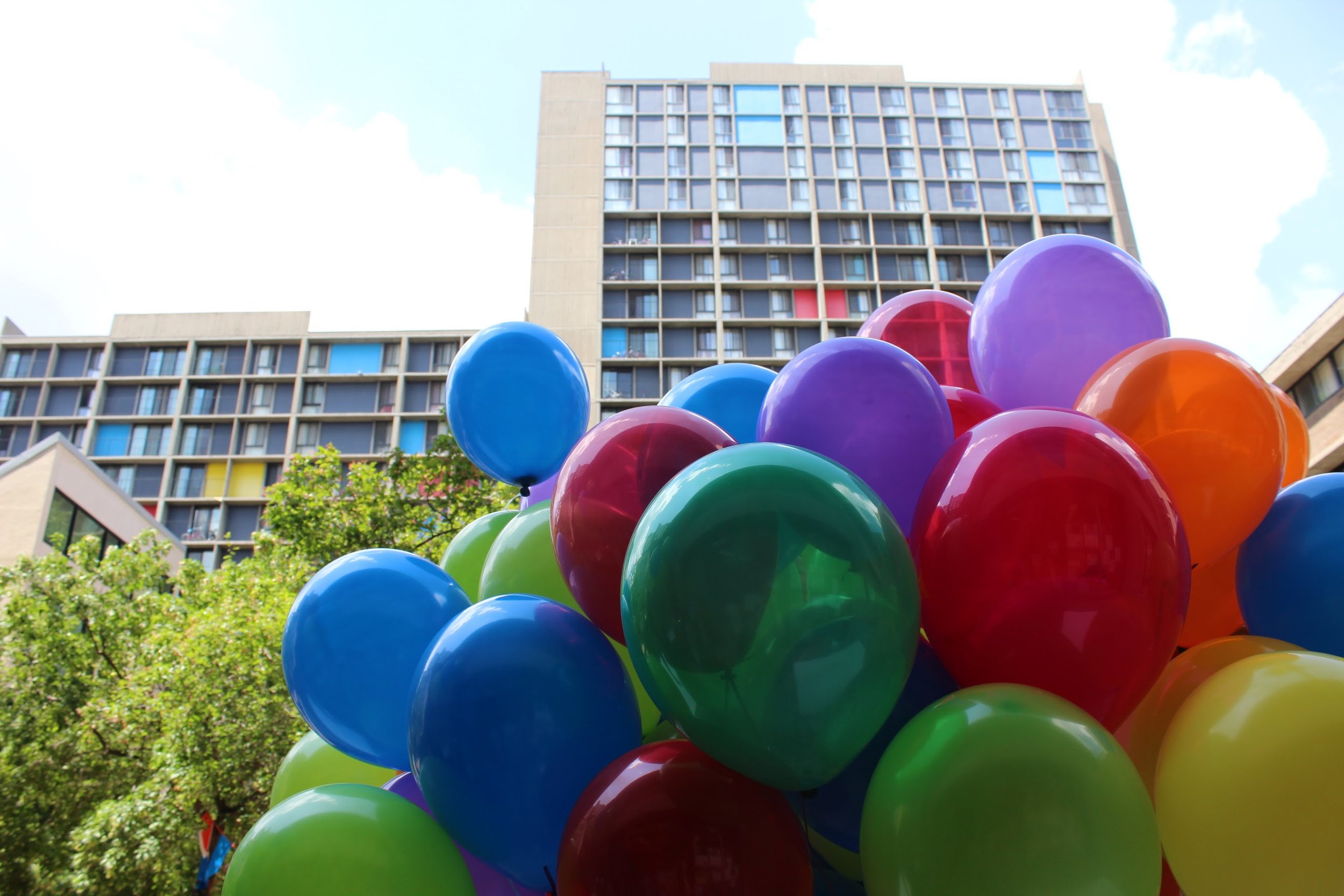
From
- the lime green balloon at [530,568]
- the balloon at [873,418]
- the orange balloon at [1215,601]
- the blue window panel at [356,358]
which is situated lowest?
the orange balloon at [1215,601]

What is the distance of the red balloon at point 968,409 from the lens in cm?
284

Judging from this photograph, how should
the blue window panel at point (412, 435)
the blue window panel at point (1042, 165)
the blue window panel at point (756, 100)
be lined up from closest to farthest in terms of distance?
the blue window panel at point (412, 435) → the blue window panel at point (1042, 165) → the blue window panel at point (756, 100)

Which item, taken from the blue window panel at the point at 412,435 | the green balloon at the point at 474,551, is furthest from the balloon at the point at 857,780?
the blue window panel at the point at 412,435

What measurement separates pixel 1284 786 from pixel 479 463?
281 centimetres

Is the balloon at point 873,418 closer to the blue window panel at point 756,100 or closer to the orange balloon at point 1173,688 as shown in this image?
the orange balloon at point 1173,688

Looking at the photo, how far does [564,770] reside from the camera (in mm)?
2061

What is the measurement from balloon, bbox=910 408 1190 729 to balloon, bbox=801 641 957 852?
209 millimetres

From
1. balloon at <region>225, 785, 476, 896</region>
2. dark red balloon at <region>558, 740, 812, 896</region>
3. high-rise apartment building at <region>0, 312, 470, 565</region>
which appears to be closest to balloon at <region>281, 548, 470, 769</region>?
balloon at <region>225, 785, 476, 896</region>

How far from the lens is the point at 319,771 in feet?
9.78

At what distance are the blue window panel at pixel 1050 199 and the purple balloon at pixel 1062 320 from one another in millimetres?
39675

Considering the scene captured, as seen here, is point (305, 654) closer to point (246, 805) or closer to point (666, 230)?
point (246, 805)

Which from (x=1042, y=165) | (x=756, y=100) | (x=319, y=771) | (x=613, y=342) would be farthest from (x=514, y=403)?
(x=1042, y=165)

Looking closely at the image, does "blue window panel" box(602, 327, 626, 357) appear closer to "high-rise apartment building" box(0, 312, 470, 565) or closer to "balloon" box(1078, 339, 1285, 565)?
"high-rise apartment building" box(0, 312, 470, 565)

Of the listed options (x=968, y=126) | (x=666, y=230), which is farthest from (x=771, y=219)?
(x=968, y=126)
